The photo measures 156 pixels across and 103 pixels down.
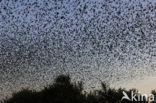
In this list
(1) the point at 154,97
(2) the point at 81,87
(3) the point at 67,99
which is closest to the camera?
(3) the point at 67,99

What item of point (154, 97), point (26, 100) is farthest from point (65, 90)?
point (154, 97)

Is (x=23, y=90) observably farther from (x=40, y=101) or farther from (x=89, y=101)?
(x=89, y=101)

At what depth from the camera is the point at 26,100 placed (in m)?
24.8

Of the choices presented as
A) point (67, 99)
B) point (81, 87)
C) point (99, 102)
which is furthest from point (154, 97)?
point (67, 99)

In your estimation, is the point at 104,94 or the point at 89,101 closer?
the point at 89,101

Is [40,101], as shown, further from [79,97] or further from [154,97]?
[154,97]

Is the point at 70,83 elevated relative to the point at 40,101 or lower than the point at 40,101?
elevated

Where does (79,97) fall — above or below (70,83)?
below

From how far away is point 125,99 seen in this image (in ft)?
93.6

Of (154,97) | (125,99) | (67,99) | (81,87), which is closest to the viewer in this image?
(67,99)

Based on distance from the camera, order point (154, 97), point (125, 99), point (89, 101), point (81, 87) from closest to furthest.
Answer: point (89, 101) → point (81, 87) → point (125, 99) → point (154, 97)

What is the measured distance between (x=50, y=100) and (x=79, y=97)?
2.57m

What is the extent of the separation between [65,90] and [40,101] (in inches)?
98.7

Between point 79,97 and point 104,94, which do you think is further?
point 104,94
